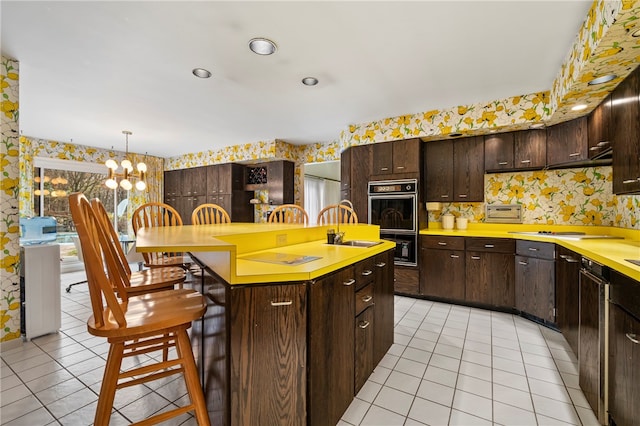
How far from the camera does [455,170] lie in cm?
374

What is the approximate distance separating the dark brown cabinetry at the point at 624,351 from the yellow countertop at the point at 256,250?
1209mm

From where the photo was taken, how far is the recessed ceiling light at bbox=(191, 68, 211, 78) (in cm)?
263

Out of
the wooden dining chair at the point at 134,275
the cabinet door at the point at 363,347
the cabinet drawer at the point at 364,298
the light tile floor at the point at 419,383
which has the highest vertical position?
the wooden dining chair at the point at 134,275

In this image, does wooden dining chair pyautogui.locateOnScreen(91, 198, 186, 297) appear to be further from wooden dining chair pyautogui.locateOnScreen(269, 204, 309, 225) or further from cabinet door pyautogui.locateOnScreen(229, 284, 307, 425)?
wooden dining chair pyautogui.locateOnScreen(269, 204, 309, 225)

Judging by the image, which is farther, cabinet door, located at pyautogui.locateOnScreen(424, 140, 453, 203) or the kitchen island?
cabinet door, located at pyautogui.locateOnScreen(424, 140, 453, 203)

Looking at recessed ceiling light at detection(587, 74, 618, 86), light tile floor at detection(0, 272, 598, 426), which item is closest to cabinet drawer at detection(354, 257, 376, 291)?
light tile floor at detection(0, 272, 598, 426)

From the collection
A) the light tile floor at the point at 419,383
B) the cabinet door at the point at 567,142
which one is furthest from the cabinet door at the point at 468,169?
the light tile floor at the point at 419,383

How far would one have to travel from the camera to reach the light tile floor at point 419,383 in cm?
160

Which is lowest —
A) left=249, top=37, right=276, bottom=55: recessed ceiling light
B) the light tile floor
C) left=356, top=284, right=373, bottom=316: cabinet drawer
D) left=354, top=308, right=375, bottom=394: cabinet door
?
the light tile floor

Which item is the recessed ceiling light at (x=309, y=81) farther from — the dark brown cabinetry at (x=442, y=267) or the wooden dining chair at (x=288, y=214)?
the dark brown cabinetry at (x=442, y=267)

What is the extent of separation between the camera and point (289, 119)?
409 centimetres

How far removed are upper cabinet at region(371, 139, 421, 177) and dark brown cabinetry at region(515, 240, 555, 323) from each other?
4.90 feet

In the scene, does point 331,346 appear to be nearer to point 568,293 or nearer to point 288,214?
point 568,293

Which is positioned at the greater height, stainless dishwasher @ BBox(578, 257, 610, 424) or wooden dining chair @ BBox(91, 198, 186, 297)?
wooden dining chair @ BBox(91, 198, 186, 297)
